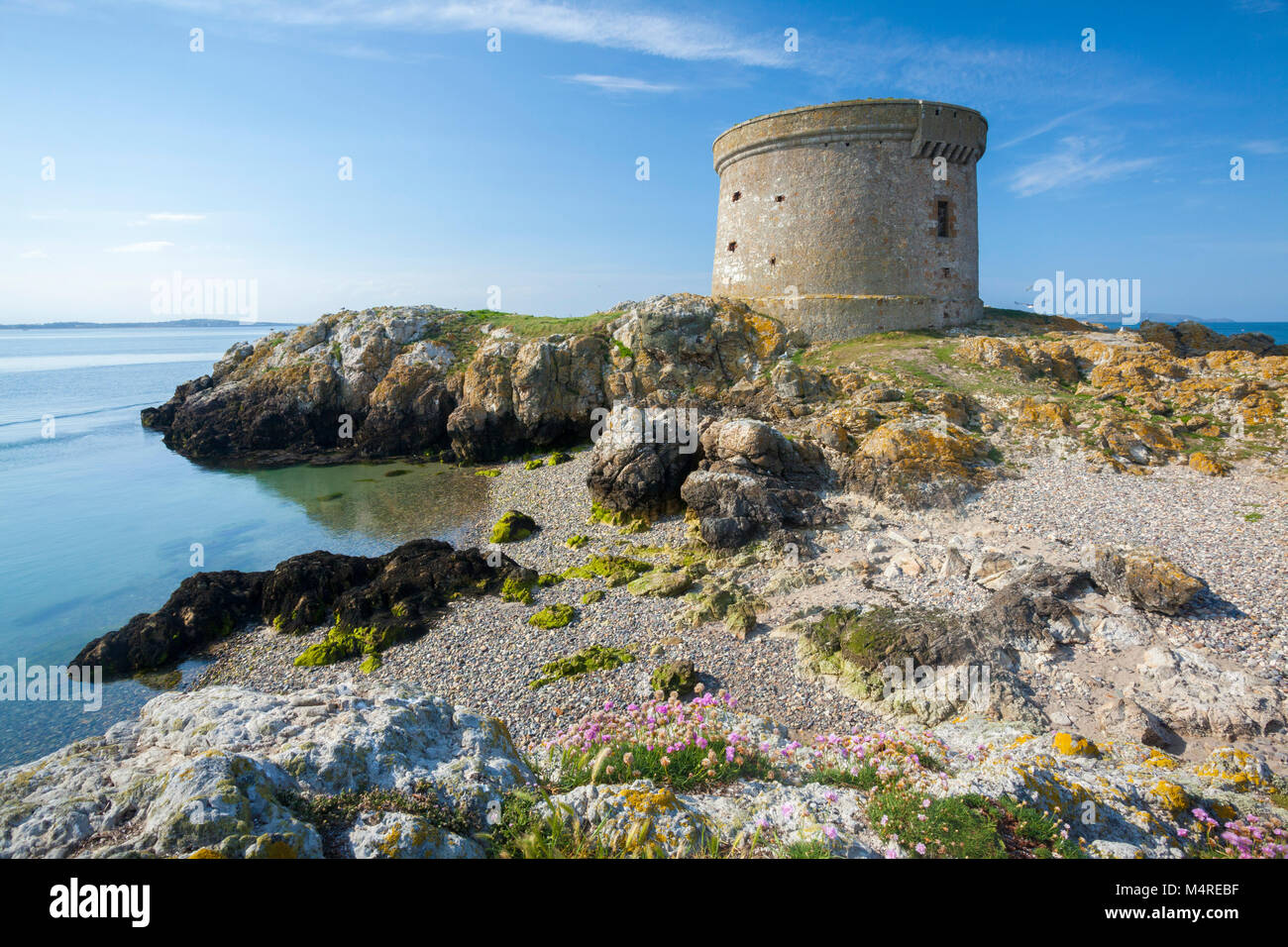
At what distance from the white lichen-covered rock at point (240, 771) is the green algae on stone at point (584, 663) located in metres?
4.48

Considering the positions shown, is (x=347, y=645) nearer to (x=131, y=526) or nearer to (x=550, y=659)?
(x=550, y=659)

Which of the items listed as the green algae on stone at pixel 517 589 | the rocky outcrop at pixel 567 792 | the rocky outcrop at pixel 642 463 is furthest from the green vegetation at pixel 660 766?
the rocky outcrop at pixel 642 463

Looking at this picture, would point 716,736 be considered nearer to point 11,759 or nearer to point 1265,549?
A: point 11,759

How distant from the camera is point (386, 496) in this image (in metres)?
24.0

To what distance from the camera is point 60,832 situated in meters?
3.96

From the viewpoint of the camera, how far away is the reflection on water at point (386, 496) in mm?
20344

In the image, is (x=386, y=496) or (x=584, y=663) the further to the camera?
(x=386, y=496)

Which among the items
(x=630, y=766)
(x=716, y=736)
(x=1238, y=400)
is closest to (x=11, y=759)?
(x=630, y=766)

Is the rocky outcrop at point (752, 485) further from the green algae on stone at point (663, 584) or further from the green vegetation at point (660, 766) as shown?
the green vegetation at point (660, 766)

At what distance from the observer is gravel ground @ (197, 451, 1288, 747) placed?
10.4 m

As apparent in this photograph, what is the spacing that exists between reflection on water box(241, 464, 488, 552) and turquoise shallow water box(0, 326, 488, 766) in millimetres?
86

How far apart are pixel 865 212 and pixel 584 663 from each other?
22.6m

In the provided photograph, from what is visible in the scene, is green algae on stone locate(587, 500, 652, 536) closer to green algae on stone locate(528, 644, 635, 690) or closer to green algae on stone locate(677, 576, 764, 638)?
green algae on stone locate(677, 576, 764, 638)

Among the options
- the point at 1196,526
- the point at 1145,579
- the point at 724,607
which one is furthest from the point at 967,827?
the point at 1196,526
